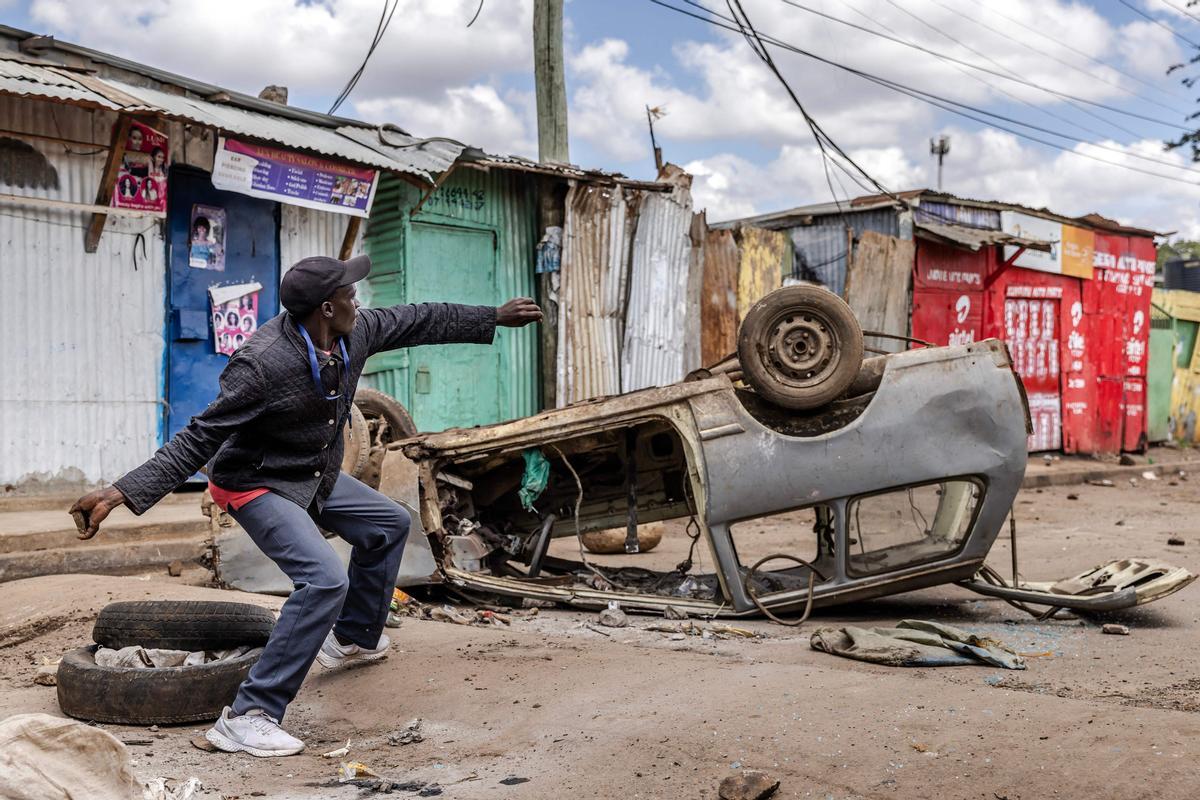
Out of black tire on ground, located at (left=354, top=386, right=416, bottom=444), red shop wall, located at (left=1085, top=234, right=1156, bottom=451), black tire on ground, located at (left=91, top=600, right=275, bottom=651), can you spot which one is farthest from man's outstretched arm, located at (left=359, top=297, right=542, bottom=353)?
red shop wall, located at (left=1085, top=234, right=1156, bottom=451)

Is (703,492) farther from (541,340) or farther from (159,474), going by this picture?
(541,340)

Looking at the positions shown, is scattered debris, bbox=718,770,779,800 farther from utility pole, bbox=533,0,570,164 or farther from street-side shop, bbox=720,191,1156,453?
street-side shop, bbox=720,191,1156,453

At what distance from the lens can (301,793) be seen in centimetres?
340

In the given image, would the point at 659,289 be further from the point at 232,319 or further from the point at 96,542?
the point at 96,542

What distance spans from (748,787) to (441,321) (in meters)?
2.14

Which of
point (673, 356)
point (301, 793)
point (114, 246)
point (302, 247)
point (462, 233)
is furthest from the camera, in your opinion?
point (673, 356)

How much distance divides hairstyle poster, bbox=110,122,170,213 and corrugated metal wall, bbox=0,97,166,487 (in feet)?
0.50

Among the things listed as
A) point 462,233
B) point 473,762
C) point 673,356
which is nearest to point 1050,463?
point 673,356

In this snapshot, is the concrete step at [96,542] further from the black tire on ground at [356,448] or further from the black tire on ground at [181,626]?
the black tire on ground at [181,626]

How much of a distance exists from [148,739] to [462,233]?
7772 millimetres

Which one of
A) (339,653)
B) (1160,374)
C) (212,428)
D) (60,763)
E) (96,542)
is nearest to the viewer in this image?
(60,763)

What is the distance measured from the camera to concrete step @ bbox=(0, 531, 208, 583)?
6637mm

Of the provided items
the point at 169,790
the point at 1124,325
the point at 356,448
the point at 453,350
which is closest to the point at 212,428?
the point at 169,790

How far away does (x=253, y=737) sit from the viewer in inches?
146
